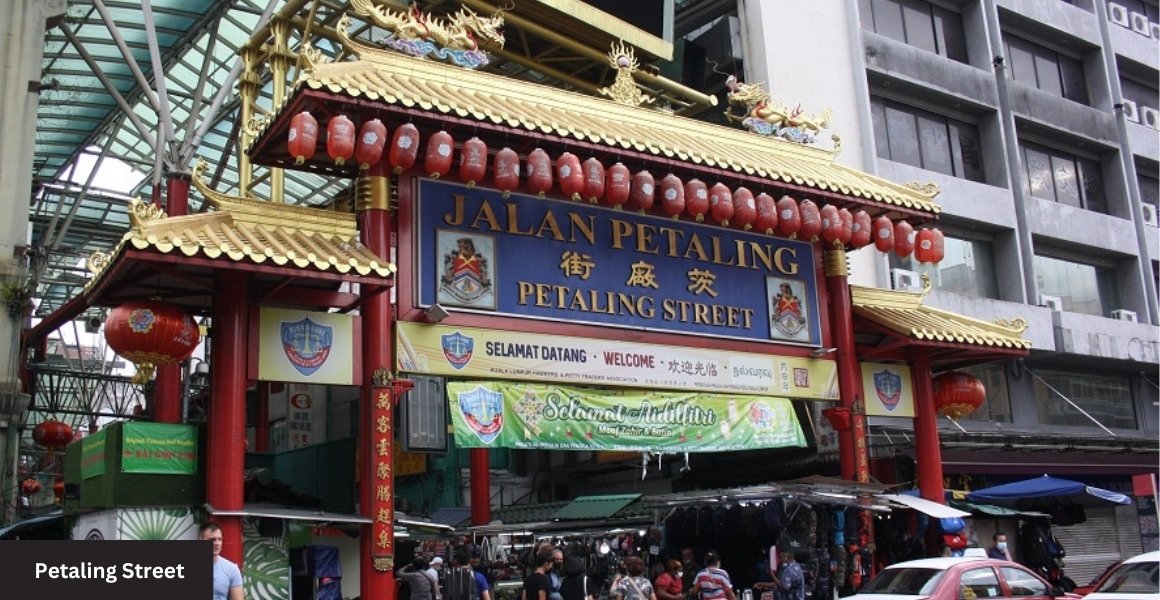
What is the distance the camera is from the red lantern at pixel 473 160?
14656 millimetres

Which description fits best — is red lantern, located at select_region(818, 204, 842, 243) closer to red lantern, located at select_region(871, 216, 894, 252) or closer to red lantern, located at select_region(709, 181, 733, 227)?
red lantern, located at select_region(871, 216, 894, 252)

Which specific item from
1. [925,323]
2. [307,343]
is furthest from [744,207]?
[307,343]

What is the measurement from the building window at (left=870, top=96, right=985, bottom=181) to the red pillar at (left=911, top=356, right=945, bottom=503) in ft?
29.8

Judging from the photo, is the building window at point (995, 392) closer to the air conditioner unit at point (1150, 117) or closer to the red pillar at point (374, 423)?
the air conditioner unit at point (1150, 117)

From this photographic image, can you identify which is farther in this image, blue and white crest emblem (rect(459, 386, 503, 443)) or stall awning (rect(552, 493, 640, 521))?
stall awning (rect(552, 493, 640, 521))

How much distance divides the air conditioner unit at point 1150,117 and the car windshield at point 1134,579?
→ 986 inches

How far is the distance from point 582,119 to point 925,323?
7200 mm

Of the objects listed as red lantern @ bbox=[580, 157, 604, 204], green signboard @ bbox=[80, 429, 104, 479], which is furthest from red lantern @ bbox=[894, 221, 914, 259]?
green signboard @ bbox=[80, 429, 104, 479]

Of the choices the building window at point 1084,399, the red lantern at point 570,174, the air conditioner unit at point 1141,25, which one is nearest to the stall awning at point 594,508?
the red lantern at point 570,174

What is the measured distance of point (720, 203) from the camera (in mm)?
16750

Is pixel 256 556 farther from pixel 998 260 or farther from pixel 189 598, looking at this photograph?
pixel 998 260

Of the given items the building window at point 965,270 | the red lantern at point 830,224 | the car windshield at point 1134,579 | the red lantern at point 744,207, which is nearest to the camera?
the car windshield at point 1134,579

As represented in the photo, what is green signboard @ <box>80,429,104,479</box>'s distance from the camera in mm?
13367

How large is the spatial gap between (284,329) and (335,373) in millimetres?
844
